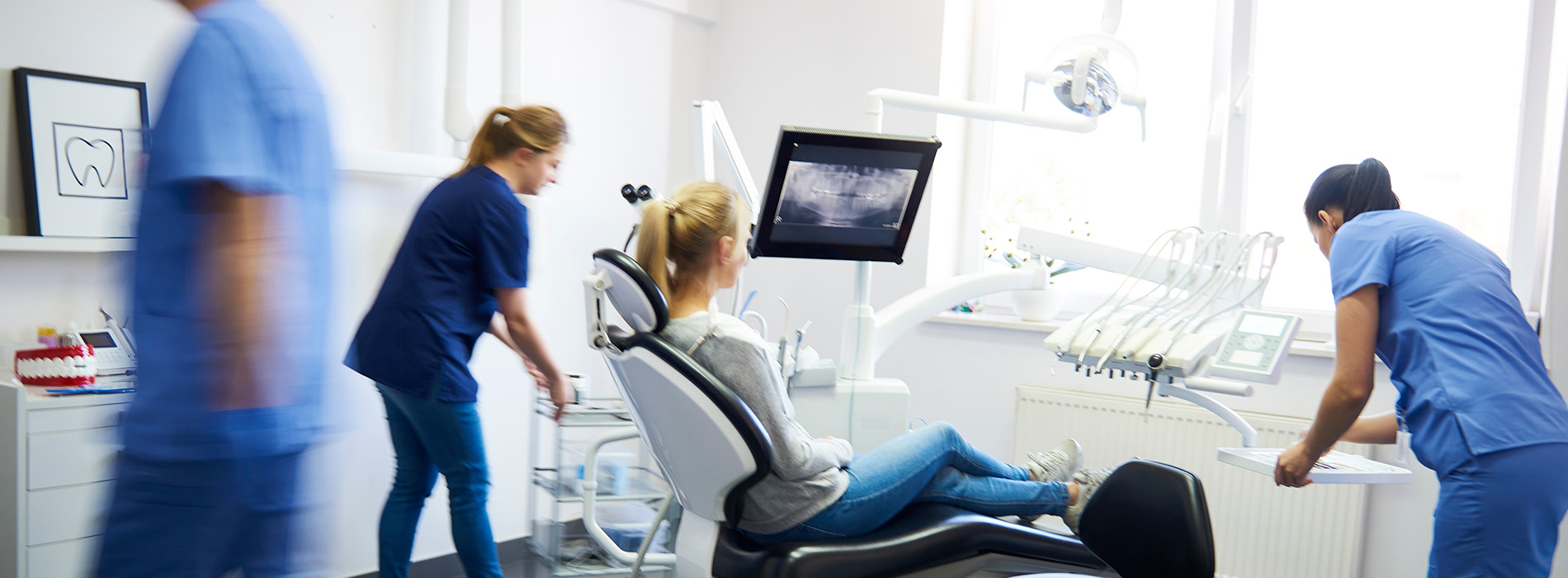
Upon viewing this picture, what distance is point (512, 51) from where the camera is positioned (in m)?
2.78

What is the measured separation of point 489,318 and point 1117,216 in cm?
231

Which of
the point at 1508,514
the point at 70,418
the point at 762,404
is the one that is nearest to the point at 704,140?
the point at 762,404

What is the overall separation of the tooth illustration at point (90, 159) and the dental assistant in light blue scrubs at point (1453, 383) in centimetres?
246

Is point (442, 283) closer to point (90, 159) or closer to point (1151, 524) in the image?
point (90, 159)

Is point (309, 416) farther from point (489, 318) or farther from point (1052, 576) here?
point (489, 318)

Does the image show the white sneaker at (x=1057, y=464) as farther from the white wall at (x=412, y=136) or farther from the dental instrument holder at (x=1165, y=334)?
the white wall at (x=412, y=136)

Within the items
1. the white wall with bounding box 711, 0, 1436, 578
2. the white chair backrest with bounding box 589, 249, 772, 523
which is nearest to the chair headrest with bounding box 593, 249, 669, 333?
the white chair backrest with bounding box 589, 249, 772, 523

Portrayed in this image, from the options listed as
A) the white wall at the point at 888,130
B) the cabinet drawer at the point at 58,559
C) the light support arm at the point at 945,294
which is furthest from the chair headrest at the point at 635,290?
the white wall at the point at 888,130

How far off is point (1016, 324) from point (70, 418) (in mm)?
2498

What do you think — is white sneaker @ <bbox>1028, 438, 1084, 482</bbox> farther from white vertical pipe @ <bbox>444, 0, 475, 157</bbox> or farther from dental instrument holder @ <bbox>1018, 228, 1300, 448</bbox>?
white vertical pipe @ <bbox>444, 0, 475, 157</bbox>

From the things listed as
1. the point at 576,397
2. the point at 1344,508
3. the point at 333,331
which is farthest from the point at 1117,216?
the point at 333,331

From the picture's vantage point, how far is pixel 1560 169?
95.2 inches

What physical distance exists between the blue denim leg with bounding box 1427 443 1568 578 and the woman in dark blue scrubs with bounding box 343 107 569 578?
1691mm

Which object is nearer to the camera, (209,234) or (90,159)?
(209,234)
